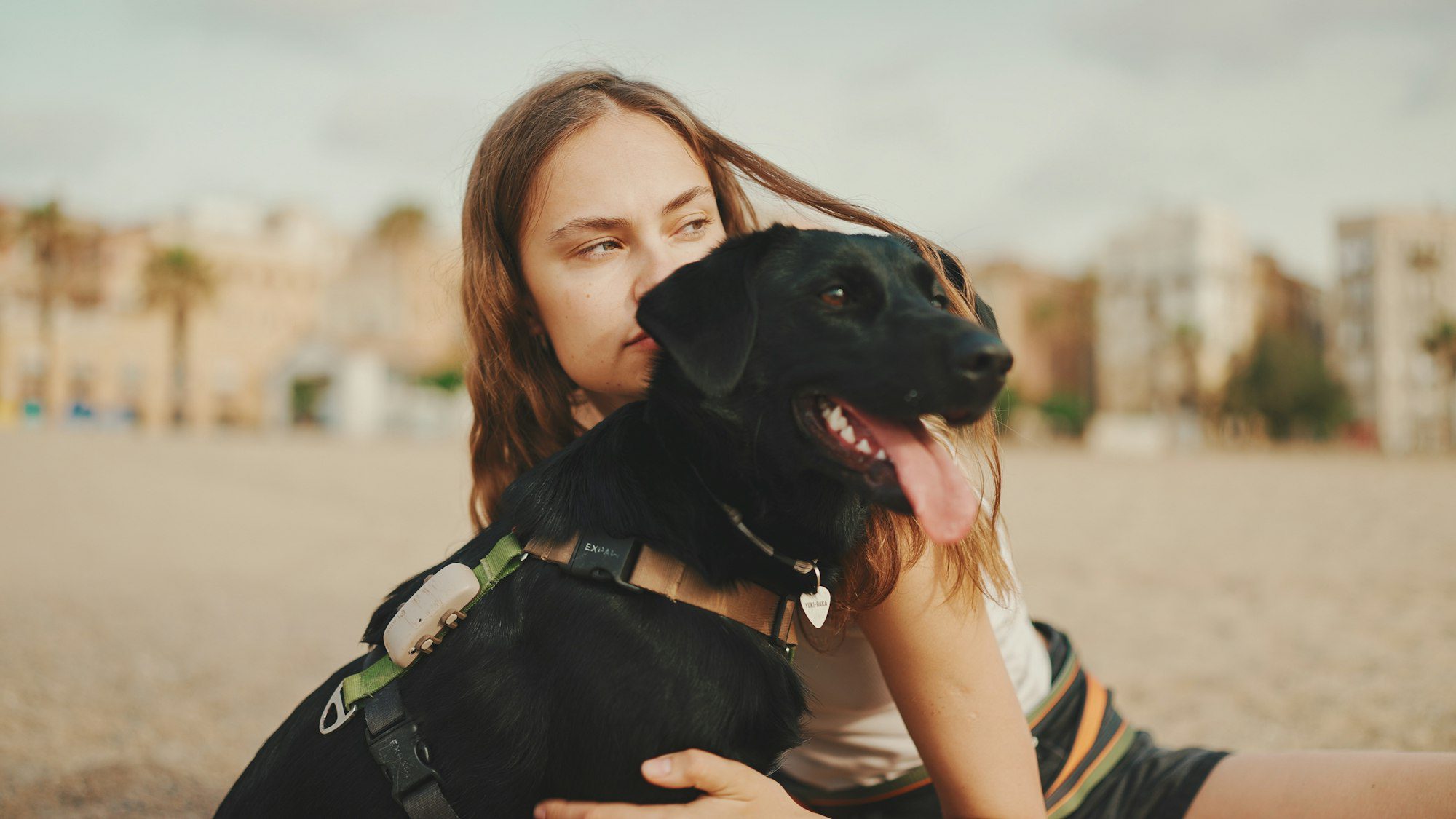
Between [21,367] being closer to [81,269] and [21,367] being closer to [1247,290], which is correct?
[81,269]

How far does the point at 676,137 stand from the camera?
106 inches

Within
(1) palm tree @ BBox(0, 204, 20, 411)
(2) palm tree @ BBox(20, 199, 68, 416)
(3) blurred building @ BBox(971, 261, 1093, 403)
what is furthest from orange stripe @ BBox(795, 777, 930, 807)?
(3) blurred building @ BBox(971, 261, 1093, 403)

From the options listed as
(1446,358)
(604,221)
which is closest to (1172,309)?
(1446,358)

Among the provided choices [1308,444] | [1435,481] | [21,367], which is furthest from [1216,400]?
[21,367]

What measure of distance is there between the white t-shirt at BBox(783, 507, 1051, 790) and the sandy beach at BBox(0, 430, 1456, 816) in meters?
2.32

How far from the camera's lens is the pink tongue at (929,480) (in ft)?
5.54

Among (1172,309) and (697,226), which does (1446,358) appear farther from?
(697,226)

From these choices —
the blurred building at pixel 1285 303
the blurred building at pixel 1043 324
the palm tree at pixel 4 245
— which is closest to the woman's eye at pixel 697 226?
the palm tree at pixel 4 245

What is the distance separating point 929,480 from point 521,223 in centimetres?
149

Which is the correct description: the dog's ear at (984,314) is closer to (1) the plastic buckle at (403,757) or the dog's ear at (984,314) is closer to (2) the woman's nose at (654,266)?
(2) the woman's nose at (654,266)

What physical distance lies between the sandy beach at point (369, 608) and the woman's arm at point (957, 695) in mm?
2713

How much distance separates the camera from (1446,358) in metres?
59.3

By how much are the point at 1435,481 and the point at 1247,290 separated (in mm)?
56323

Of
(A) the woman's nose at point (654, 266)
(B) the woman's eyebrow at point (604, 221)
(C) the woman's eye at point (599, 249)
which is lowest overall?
(A) the woman's nose at point (654, 266)
